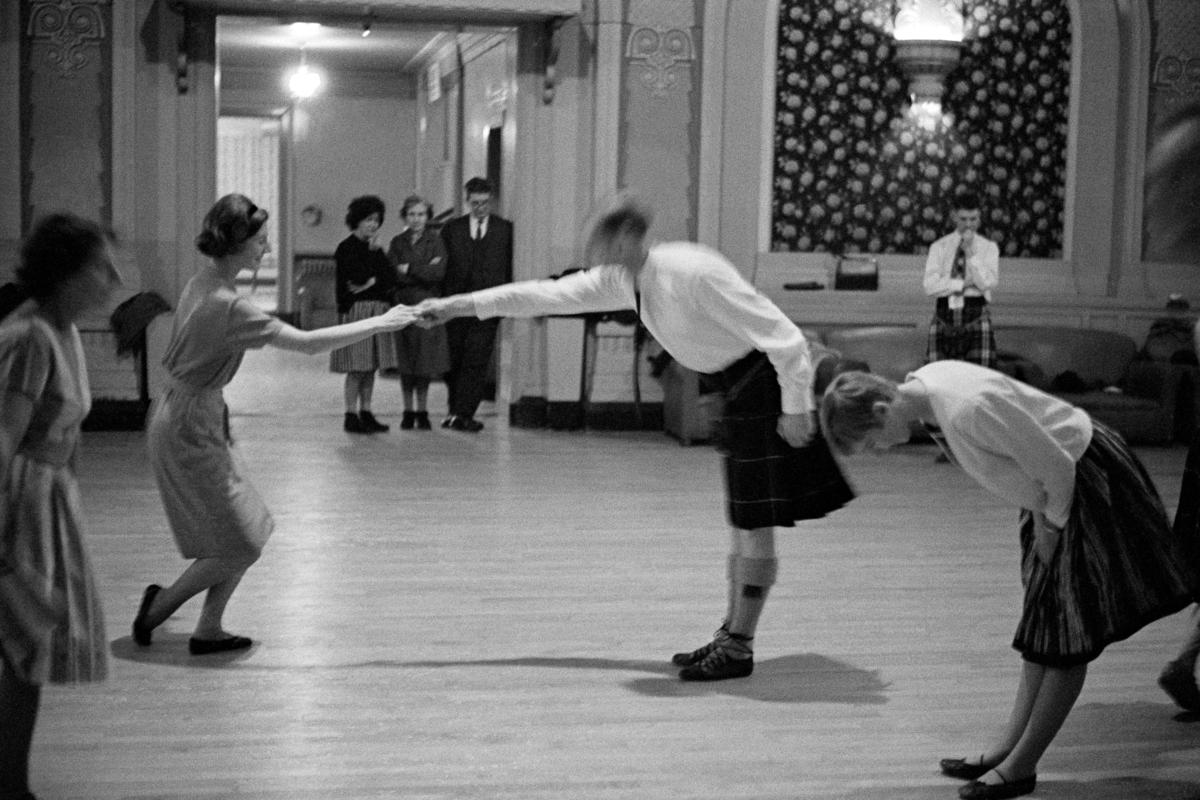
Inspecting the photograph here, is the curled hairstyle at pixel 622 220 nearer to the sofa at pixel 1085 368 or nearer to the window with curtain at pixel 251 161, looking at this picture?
the sofa at pixel 1085 368

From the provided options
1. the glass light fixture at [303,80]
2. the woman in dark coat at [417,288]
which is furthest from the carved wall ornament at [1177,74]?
the glass light fixture at [303,80]

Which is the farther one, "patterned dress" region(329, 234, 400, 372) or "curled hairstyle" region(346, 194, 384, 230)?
"curled hairstyle" region(346, 194, 384, 230)

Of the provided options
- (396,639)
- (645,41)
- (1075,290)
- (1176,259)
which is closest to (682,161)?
(645,41)

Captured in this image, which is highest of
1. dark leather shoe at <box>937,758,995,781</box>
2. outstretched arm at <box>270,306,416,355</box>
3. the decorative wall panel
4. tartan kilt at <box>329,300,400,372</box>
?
the decorative wall panel

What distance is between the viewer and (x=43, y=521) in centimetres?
304

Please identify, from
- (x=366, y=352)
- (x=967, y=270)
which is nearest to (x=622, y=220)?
(x=967, y=270)

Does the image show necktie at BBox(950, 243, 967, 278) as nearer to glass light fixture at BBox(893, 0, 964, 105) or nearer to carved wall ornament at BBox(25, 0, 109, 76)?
glass light fixture at BBox(893, 0, 964, 105)

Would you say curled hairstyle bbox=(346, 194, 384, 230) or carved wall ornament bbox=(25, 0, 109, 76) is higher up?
carved wall ornament bbox=(25, 0, 109, 76)

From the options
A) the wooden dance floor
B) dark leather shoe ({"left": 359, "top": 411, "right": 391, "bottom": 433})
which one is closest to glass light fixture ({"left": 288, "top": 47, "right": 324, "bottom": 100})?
dark leather shoe ({"left": 359, "top": 411, "right": 391, "bottom": 433})

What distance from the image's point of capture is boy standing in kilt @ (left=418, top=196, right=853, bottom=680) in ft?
13.7

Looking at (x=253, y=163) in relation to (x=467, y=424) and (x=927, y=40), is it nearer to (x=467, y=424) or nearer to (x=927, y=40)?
(x=467, y=424)

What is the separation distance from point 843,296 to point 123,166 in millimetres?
4632

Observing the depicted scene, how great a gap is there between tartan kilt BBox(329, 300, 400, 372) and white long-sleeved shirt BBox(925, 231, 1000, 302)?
129 inches

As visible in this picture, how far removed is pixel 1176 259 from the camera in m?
11.2
